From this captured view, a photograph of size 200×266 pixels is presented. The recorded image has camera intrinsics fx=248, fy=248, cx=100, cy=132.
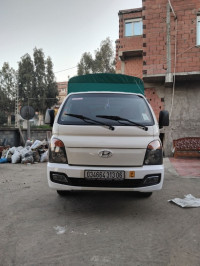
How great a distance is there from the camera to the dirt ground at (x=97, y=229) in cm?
243

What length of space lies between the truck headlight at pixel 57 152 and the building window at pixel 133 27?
16.2 m

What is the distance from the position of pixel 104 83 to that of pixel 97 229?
4.24 metres

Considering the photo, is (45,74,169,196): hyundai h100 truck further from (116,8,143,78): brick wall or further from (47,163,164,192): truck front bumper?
(116,8,143,78): brick wall

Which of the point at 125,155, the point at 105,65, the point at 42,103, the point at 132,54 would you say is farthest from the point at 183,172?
the point at 42,103

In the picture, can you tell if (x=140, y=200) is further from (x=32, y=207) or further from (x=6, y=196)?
(x=6, y=196)

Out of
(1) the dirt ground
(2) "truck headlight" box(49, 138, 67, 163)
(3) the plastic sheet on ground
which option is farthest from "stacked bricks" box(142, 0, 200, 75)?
(2) "truck headlight" box(49, 138, 67, 163)

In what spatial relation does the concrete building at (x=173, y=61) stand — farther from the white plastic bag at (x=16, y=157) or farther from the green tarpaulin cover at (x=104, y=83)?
the white plastic bag at (x=16, y=157)

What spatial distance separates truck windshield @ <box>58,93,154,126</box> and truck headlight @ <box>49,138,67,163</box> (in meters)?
0.33

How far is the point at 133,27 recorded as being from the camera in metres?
17.7

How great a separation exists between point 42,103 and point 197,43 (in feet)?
109

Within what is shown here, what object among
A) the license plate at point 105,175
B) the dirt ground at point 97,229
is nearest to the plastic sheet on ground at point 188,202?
the dirt ground at point 97,229

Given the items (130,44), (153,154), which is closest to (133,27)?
(130,44)

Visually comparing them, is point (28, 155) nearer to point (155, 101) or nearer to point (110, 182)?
point (155, 101)

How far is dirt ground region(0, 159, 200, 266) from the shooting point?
243 centimetres
